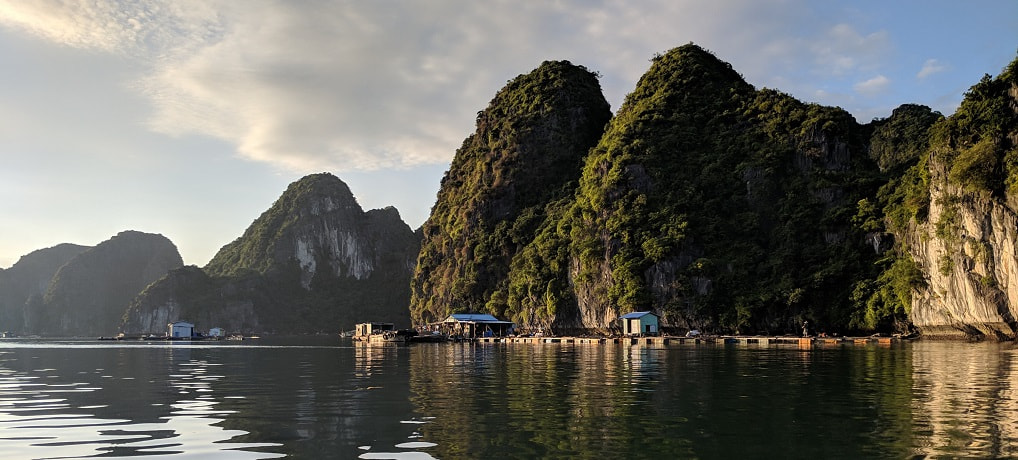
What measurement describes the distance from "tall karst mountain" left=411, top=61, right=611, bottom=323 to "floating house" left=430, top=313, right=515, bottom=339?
1310cm

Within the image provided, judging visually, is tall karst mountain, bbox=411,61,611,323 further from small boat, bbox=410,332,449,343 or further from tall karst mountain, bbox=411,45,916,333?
small boat, bbox=410,332,449,343

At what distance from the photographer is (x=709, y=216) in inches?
4259

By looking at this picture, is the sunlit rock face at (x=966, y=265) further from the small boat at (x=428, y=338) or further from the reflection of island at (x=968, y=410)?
the small boat at (x=428, y=338)

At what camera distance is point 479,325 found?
117 meters

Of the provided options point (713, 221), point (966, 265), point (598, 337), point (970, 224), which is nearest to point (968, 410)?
point (970, 224)

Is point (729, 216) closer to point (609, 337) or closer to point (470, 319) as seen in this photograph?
point (609, 337)

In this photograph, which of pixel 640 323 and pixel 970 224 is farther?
pixel 640 323

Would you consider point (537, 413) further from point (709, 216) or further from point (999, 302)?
point (709, 216)

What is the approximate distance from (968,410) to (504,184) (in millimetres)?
134564

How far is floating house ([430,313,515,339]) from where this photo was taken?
111m

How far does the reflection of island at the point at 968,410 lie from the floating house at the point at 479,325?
82.8 meters

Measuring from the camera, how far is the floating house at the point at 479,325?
111 metres

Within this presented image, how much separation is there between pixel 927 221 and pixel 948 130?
10.1m

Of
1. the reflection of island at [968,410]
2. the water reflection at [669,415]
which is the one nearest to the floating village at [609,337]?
the reflection of island at [968,410]
